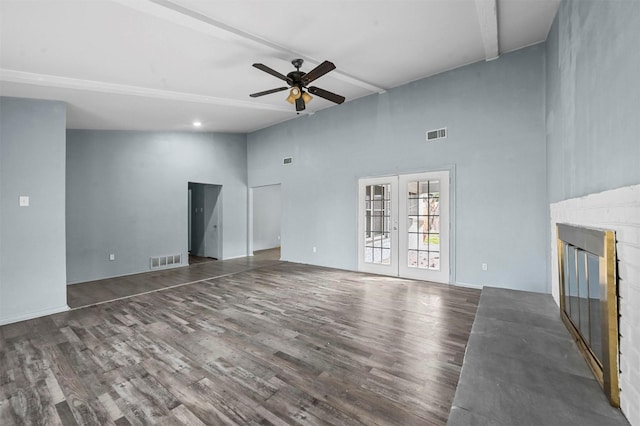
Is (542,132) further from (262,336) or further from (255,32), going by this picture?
(262,336)

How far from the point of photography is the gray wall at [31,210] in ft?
11.8

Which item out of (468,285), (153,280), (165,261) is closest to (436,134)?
(468,285)

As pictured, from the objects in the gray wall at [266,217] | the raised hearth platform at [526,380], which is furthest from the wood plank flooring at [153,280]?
the raised hearth platform at [526,380]

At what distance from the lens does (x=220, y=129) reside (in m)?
7.25

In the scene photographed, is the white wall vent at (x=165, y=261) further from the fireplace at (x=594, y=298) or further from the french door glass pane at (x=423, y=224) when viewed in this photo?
the fireplace at (x=594, y=298)

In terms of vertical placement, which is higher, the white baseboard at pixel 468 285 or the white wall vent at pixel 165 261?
the white wall vent at pixel 165 261

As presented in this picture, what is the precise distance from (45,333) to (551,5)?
6636mm

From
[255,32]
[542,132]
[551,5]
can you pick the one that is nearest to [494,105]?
[542,132]

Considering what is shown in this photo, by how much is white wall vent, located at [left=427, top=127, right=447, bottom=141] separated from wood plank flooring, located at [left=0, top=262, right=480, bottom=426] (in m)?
2.59

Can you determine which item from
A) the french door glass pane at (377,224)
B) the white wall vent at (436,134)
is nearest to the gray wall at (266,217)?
the french door glass pane at (377,224)

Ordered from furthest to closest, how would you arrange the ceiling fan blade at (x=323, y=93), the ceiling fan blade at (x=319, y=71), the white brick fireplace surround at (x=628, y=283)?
1. the ceiling fan blade at (x=323, y=93)
2. the ceiling fan blade at (x=319, y=71)
3. the white brick fireplace surround at (x=628, y=283)

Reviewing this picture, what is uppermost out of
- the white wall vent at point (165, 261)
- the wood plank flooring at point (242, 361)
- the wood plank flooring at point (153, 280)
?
the white wall vent at point (165, 261)

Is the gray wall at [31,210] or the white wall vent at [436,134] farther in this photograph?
the white wall vent at [436,134]

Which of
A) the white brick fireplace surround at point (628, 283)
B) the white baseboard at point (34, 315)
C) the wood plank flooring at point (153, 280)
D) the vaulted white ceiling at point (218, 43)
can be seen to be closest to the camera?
the white brick fireplace surround at point (628, 283)
